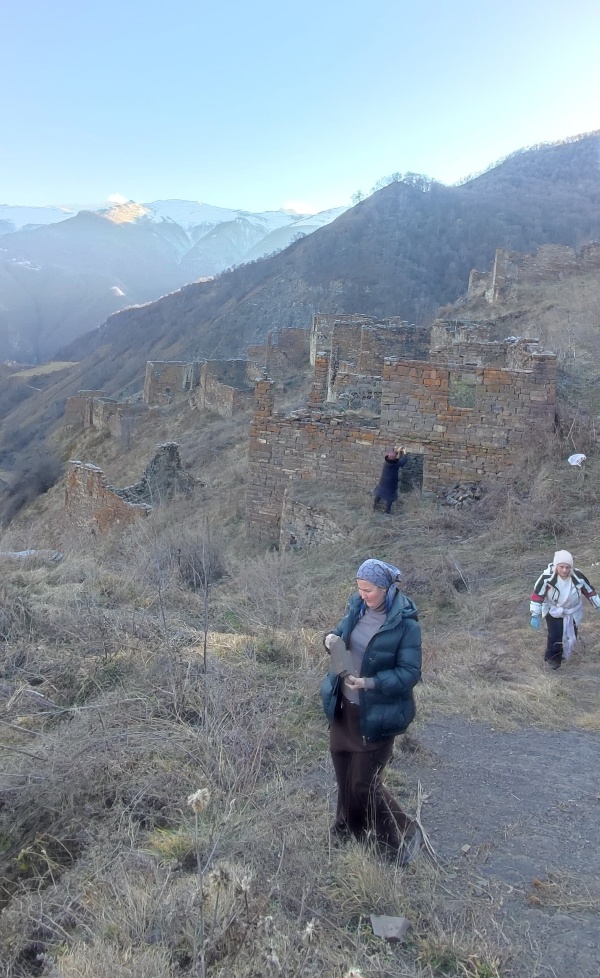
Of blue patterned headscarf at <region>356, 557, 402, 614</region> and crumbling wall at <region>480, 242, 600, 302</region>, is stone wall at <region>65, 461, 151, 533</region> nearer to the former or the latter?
blue patterned headscarf at <region>356, 557, 402, 614</region>

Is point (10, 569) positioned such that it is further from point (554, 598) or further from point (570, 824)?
point (570, 824)

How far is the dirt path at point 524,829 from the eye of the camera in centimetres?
251

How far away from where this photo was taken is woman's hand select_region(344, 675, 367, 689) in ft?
9.12

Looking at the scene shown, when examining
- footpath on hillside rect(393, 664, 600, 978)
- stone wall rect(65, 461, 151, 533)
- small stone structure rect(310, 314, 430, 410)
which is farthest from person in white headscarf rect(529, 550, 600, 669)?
stone wall rect(65, 461, 151, 533)

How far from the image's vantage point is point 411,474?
10.1 metres

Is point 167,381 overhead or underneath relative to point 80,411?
overhead

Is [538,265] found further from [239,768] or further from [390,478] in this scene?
[239,768]

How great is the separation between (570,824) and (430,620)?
3356mm

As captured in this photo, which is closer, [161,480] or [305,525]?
[305,525]

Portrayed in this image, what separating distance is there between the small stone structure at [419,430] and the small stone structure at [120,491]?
3006mm

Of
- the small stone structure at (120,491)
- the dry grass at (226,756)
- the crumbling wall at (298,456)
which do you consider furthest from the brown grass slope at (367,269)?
the dry grass at (226,756)

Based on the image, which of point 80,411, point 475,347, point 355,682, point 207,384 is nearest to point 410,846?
point 355,682

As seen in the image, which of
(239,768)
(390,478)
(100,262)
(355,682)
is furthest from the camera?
(100,262)

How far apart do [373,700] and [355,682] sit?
0.41ft
